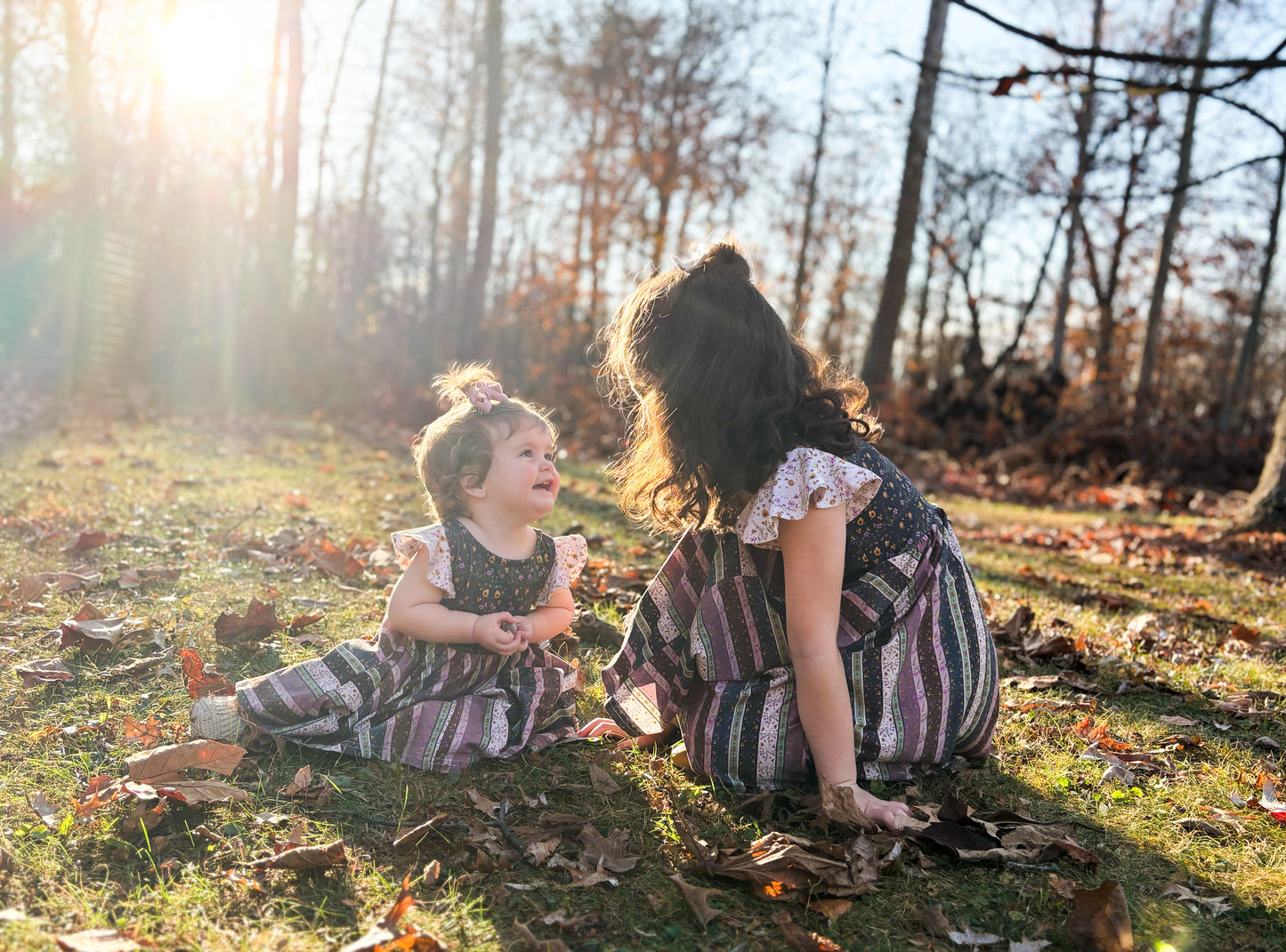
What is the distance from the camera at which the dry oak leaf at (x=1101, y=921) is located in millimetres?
1772

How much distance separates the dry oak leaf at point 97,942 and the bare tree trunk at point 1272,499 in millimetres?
7843

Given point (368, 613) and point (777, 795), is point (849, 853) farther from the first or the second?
point (368, 613)

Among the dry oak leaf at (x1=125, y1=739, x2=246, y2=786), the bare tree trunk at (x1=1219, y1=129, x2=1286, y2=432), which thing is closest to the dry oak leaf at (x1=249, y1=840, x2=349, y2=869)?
the dry oak leaf at (x1=125, y1=739, x2=246, y2=786)

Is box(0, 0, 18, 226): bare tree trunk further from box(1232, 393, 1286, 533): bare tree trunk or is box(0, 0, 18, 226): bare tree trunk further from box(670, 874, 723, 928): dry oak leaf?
box(670, 874, 723, 928): dry oak leaf

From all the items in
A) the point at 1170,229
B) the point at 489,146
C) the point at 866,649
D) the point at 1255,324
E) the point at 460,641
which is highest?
the point at 1170,229

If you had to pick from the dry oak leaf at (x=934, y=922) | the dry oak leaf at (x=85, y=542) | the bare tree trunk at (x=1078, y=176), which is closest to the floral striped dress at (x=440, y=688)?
the dry oak leaf at (x=934, y=922)

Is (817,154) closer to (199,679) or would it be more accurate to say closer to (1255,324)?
(1255,324)

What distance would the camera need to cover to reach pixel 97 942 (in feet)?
5.29

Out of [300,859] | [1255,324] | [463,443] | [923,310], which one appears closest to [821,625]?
[463,443]

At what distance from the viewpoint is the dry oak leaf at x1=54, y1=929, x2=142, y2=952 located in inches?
62.4

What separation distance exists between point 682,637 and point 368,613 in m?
1.60

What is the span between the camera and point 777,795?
2424 mm

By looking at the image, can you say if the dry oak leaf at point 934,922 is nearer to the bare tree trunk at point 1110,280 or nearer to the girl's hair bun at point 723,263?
the girl's hair bun at point 723,263

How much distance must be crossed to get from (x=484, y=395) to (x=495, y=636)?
0.68 meters
